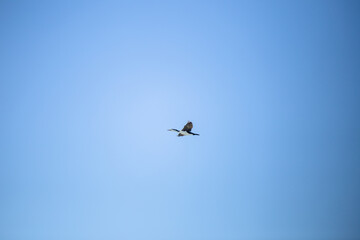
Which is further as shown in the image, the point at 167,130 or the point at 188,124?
the point at 167,130

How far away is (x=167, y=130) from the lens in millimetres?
24953

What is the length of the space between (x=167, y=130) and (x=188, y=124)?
315 cm

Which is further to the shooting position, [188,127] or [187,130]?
[187,130]

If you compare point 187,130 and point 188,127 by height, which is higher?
point 188,127

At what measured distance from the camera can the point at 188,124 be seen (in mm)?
22859
